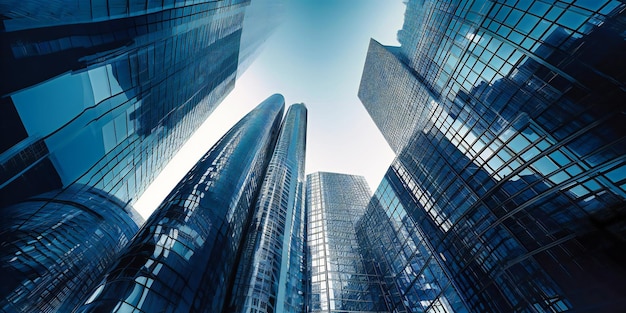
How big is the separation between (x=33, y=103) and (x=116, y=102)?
7.00 m

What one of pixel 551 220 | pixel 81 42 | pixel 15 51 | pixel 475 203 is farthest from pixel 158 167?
pixel 551 220

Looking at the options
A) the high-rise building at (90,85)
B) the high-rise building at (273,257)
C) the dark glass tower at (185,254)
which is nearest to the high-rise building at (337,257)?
the high-rise building at (273,257)

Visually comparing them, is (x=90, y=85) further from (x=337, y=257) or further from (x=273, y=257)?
(x=337, y=257)

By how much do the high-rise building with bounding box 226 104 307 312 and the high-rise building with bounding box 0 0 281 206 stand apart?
18.6 m

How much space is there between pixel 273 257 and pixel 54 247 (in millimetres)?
22093

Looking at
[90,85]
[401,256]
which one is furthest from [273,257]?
[90,85]

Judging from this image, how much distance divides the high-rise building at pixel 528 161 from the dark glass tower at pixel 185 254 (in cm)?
2225

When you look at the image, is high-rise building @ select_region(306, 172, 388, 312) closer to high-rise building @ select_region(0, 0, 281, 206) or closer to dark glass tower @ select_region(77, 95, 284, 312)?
dark glass tower @ select_region(77, 95, 284, 312)

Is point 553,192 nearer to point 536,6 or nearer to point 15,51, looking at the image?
point 536,6

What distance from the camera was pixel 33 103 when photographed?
519 inches

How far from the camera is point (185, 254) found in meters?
17.0

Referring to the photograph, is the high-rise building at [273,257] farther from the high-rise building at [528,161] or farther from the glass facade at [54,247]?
the high-rise building at [528,161]

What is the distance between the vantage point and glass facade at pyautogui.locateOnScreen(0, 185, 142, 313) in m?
17.9

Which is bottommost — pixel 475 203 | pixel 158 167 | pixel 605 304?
pixel 605 304
